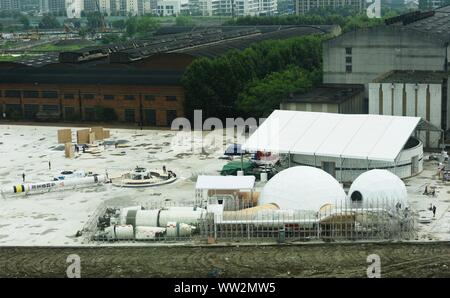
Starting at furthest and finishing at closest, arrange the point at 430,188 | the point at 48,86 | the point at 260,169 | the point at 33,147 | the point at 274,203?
1. the point at 48,86
2. the point at 33,147
3. the point at 260,169
4. the point at 430,188
5. the point at 274,203

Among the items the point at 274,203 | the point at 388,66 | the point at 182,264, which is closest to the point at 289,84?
the point at 388,66

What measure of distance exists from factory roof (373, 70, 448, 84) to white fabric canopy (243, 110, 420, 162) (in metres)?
7.08

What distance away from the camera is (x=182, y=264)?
101 ft

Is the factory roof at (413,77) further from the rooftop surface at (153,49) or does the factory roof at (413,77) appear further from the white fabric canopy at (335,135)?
the rooftop surface at (153,49)

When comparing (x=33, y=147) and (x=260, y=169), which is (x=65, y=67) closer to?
(x=33, y=147)

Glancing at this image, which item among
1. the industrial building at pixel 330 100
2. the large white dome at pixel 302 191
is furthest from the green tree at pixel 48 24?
the large white dome at pixel 302 191

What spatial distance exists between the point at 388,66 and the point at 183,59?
59.2 feet

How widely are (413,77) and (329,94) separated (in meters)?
5.94

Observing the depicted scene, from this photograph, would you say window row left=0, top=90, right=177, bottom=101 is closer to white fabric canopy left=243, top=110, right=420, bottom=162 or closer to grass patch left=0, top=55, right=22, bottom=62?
white fabric canopy left=243, top=110, right=420, bottom=162

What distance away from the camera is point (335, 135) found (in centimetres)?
4391

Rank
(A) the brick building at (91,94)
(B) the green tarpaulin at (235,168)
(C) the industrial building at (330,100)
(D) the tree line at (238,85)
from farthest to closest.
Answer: (A) the brick building at (91,94), (D) the tree line at (238,85), (C) the industrial building at (330,100), (B) the green tarpaulin at (235,168)

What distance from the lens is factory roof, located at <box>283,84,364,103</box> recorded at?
178 ft

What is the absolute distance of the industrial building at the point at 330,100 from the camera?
53500 millimetres

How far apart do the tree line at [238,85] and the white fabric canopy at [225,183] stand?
2156cm
